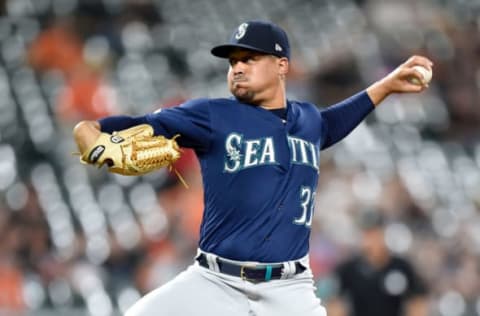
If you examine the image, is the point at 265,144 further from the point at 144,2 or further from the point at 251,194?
the point at 144,2

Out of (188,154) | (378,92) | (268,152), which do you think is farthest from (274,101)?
(188,154)

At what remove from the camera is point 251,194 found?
3381 millimetres

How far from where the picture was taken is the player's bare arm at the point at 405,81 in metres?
3.79

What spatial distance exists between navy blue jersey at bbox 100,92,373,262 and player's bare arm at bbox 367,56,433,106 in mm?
547

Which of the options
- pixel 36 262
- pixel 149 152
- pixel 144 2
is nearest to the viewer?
pixel 149 152

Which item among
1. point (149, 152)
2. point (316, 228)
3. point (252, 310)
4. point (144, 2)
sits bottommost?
point (316, 228)

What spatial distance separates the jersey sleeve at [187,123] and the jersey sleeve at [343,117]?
54cm

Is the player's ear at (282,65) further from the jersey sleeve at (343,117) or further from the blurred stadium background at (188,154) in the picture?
the blurred stadium background at (188,154)

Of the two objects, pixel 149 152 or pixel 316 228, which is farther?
pixel 316 228

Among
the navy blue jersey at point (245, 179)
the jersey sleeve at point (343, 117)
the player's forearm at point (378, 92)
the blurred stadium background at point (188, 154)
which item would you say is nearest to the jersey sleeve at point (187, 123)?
the navy blue jersey at point (245, 179)

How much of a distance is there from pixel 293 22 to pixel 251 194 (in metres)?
4.96

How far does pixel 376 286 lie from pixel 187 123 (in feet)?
8.14

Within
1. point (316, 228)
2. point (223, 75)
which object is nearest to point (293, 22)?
point (223, 75)

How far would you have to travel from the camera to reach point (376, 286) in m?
5.52
